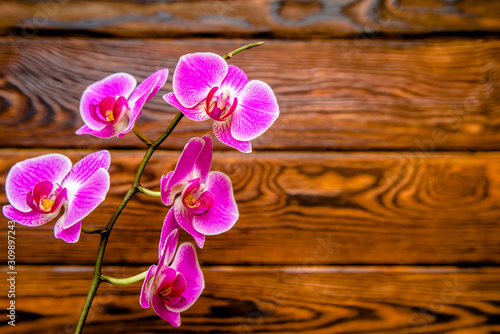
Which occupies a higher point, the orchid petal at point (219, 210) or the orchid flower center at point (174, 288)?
the orchid petal at point (219, 210)

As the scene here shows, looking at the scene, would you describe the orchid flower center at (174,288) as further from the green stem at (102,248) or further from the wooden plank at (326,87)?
the wooden plank at (326,87)

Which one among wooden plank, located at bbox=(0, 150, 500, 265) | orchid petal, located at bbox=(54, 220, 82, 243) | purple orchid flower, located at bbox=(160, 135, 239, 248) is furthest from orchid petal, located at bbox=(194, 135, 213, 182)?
wooden plank, located at bbox=(0, 150, 500, 265)

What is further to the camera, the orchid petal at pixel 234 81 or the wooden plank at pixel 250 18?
the wooden plank at pixel 250 18

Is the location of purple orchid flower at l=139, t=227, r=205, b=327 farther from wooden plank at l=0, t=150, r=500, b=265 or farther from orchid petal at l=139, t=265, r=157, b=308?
wooden plank at l=0, t=150, r=500, b=265

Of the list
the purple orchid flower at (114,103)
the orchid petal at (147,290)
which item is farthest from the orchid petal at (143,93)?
the orchid petal at (147,290)

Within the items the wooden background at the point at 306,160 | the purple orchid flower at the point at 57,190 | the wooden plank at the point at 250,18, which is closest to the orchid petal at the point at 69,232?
the purple orchid flower at the point at 57,190

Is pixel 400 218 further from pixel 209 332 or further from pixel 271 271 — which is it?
pixel 209 332

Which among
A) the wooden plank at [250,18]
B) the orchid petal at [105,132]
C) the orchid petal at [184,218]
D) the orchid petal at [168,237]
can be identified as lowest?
the orchid petal at [168,237]
